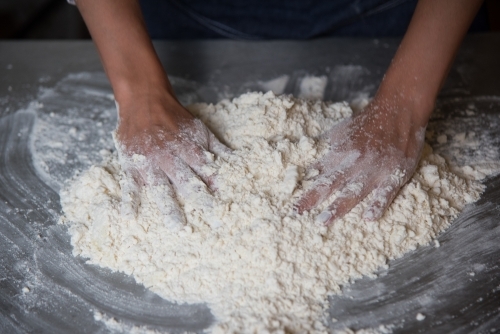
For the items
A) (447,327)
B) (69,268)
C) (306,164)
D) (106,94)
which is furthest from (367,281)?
(106,94)

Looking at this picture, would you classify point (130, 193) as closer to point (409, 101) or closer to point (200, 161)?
point (200, 161)

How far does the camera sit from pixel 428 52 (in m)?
1.16

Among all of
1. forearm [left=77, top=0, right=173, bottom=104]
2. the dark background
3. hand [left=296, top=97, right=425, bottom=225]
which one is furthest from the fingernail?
the dark background

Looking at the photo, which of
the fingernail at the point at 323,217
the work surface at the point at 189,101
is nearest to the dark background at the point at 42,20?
the work surface at the point at 189,101

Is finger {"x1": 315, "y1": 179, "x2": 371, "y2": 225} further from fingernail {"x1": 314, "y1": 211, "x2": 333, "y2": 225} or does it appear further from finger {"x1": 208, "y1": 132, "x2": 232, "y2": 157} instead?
finger {"x1": 208, "y1": 132, "x2": 232, "y2": 157}

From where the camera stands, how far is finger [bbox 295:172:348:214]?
3.32 feet

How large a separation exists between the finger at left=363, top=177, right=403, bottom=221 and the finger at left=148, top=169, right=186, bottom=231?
0.35 meters

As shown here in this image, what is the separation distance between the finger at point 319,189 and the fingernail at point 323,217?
3 centimetres

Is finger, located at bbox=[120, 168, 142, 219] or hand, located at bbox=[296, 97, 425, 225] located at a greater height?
hand, located at bbox=[296, 97, 425, 225]

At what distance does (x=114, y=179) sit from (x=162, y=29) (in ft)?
2.48

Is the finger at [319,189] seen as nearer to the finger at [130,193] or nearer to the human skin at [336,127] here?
the human skin at [336,127]

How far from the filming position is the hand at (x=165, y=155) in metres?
1.04

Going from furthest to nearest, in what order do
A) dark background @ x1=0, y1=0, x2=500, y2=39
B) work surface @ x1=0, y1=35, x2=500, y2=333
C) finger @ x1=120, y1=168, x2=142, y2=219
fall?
1. dark background @ x1=0, y1=0, x2=500, y2=39
2. finger @ x1=120, y1=168, x2=142, y2=219
3. work surface @ x1=0, y1=35, x2=500, y2=333

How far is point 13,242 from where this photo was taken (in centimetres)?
110
